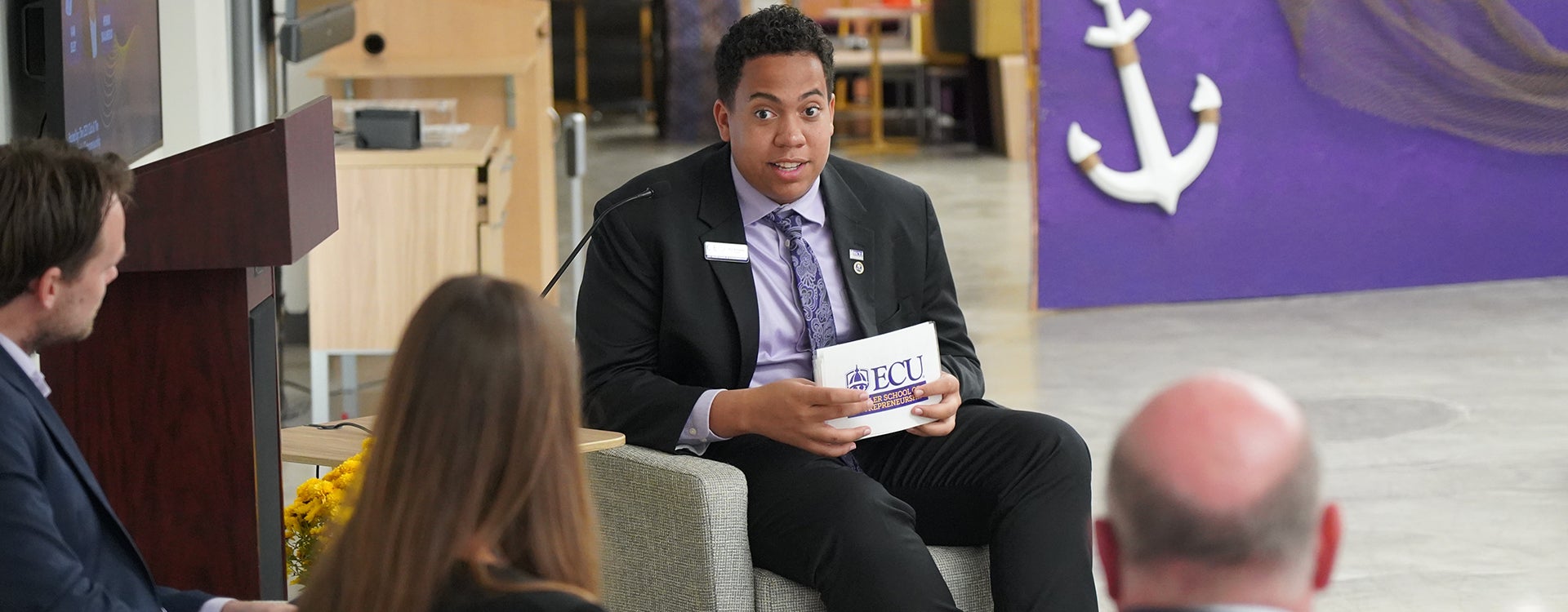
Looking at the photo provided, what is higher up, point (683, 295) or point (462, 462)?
point (462, 462)

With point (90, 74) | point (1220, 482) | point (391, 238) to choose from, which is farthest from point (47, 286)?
point (391, 238)

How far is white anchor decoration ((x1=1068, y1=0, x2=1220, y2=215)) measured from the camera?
20.8 feet

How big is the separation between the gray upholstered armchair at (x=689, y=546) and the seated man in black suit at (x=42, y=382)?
784mm

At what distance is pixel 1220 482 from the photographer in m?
A: 0.90

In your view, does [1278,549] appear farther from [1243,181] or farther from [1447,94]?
[1447,94]

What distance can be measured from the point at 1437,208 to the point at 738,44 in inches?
201

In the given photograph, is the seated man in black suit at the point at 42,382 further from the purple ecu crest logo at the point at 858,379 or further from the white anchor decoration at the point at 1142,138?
the white anchor decoration at the point at 1142,138

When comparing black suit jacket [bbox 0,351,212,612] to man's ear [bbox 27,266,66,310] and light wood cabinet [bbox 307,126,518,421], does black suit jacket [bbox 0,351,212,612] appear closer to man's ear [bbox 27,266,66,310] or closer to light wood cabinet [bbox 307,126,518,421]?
man's ear [bbox 27,266,66,310]

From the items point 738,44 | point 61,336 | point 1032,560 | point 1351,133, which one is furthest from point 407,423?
point 1351,133

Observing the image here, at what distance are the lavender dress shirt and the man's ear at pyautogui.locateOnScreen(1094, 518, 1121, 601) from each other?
1.60 m

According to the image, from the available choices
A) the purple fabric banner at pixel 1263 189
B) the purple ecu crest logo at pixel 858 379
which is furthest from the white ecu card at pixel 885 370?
the purple fabric banner at pixel 1263 189

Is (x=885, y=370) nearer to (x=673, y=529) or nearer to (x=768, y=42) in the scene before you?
(x=673, y=529)

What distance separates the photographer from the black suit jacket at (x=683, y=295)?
255 centimetres

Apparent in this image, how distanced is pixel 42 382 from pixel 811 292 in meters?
1.23
